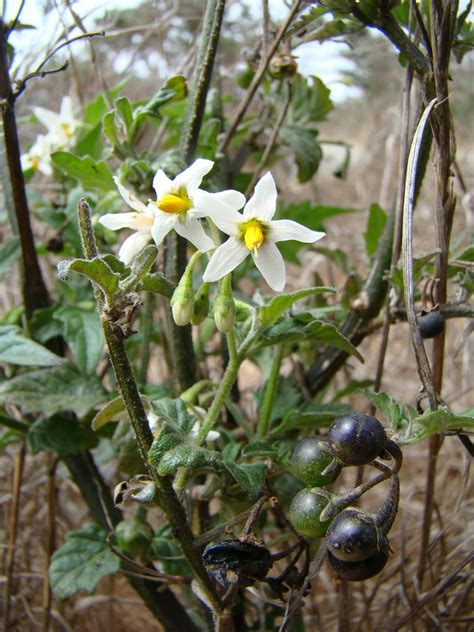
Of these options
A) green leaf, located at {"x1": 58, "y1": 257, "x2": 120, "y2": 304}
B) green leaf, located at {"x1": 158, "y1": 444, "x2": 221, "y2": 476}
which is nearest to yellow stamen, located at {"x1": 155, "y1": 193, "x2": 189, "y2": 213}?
green leaf, located at {"x1": 58, "y1": 257, "x2": 120, "y2": 304}

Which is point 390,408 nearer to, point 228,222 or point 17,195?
point 228,222

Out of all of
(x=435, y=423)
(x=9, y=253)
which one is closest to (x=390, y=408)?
(x=435, y=423)

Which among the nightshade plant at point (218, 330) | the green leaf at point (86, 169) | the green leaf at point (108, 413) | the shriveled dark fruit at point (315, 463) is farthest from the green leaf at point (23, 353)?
the shriveled dark fruit at point (315, 463)

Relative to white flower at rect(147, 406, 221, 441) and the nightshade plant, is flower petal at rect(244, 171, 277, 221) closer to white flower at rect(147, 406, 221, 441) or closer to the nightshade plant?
the nightshade plant

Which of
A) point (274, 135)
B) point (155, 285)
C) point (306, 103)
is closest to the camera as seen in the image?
point (155, 285)

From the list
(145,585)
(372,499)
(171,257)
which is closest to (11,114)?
(171,257)

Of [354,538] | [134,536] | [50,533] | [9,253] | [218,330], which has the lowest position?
[50,533]

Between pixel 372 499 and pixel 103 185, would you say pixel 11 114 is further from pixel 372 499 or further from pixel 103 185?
pixel 372 499
